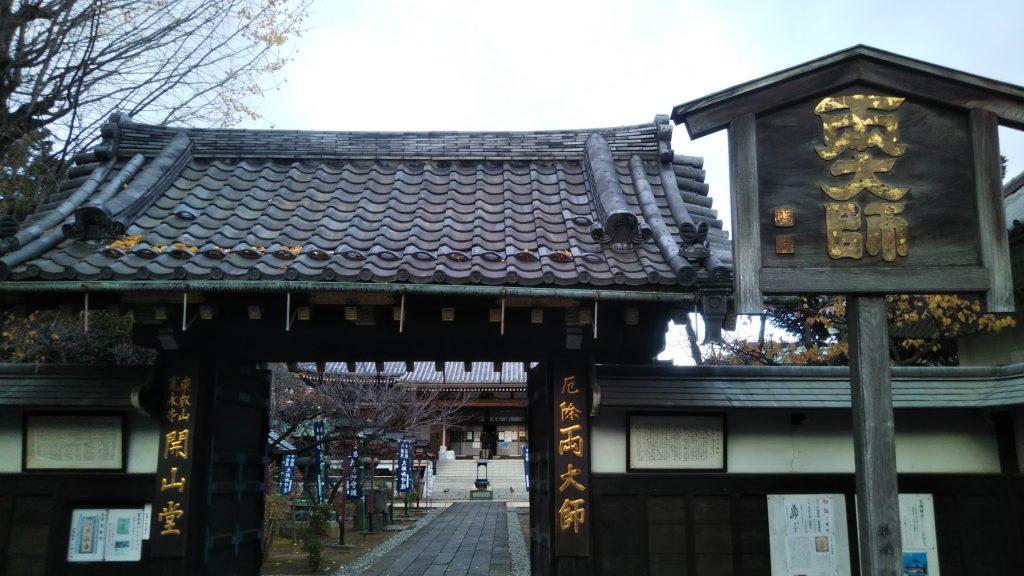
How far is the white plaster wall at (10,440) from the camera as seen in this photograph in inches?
290

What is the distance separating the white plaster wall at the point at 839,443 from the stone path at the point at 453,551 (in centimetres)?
830

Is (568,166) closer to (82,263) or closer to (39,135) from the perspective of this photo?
(82,263)

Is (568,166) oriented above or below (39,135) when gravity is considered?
below

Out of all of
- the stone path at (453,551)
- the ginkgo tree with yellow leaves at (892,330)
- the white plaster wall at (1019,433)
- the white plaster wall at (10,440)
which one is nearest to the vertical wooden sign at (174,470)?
the white plaster wall at (10,440)

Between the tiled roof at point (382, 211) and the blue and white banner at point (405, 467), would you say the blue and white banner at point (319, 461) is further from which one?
the tiled roof at point (382, 211)

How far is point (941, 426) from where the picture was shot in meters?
7.55

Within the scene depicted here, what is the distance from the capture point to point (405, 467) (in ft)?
90.7

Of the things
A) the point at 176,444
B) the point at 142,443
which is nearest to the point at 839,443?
the point at 176,444

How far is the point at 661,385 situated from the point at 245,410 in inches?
177

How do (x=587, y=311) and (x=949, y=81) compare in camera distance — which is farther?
(x=587, y=311)

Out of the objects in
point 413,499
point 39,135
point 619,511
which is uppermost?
point 39,135

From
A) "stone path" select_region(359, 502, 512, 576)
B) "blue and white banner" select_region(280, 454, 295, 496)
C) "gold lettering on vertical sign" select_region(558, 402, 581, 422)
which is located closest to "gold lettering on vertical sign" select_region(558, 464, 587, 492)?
"gold lettering on vertical sign" select_region(558, 402, 581, 422)

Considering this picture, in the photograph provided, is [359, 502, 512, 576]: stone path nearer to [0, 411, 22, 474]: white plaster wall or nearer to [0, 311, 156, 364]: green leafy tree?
[0, 311, 156, 364]: green leafy tree

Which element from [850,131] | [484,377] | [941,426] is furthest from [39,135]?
[484,377]
